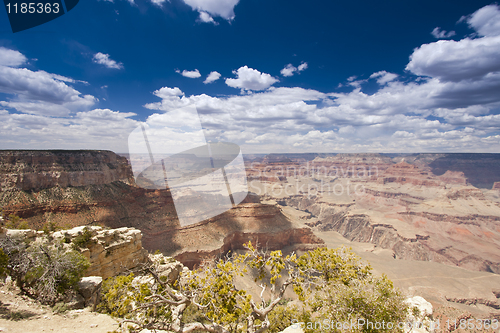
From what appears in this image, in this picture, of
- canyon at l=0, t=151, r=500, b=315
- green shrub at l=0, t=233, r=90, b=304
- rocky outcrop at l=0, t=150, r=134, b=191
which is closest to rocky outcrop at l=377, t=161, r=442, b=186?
canyon at l=0, t=151, r=500, b=315

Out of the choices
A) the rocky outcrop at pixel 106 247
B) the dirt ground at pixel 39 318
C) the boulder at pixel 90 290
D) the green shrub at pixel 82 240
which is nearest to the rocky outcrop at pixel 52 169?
the rocky outcrop at pixel 106 247

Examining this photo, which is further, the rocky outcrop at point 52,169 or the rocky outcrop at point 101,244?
the rocky outcrop at point 52,169

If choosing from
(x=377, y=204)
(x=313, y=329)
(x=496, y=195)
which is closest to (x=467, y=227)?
(x=377, y=204)

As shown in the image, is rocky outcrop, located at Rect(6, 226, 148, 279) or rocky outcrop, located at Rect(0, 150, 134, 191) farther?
rocky outcrop, located at Rect(0, 150, 134, 191)

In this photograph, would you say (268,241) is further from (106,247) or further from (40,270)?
(40,270)

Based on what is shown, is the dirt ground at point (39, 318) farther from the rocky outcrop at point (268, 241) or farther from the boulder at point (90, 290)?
the rocky outcrop at point (268, 241)

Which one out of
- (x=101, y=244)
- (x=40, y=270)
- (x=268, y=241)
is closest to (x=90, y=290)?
(x=40, y=270)

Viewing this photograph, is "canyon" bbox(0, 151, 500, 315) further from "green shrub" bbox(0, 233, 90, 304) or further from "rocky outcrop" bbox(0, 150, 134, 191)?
"green shrub" bbox(0, 233, 90, 304)

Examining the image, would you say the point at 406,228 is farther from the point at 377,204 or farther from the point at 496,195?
the point at 496,195
